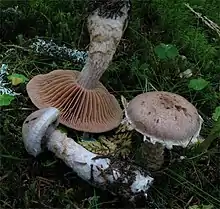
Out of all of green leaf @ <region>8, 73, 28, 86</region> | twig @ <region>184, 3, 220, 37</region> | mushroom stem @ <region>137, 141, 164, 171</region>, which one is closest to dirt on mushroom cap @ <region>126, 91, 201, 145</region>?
mushroom stem @ <region>137, 141, 164, 171</region>

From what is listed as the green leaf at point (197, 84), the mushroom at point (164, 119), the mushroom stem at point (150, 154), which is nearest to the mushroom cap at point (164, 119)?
the mushroom at point (164, 119)

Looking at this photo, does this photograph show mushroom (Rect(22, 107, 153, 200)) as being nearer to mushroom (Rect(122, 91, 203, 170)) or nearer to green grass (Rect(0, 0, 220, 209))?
green grass (Rect(0, 0, 220, 209))

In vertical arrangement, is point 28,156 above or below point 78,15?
below

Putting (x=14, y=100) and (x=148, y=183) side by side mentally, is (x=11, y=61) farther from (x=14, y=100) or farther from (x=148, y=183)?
(x=148, y=183)

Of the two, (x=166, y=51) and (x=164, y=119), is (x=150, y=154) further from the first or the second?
(x=166, y=51)

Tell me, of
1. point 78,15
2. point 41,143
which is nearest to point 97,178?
point 41,143

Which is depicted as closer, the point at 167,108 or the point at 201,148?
the point at 167,108

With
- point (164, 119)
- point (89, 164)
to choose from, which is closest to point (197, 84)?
point (164, 119)
